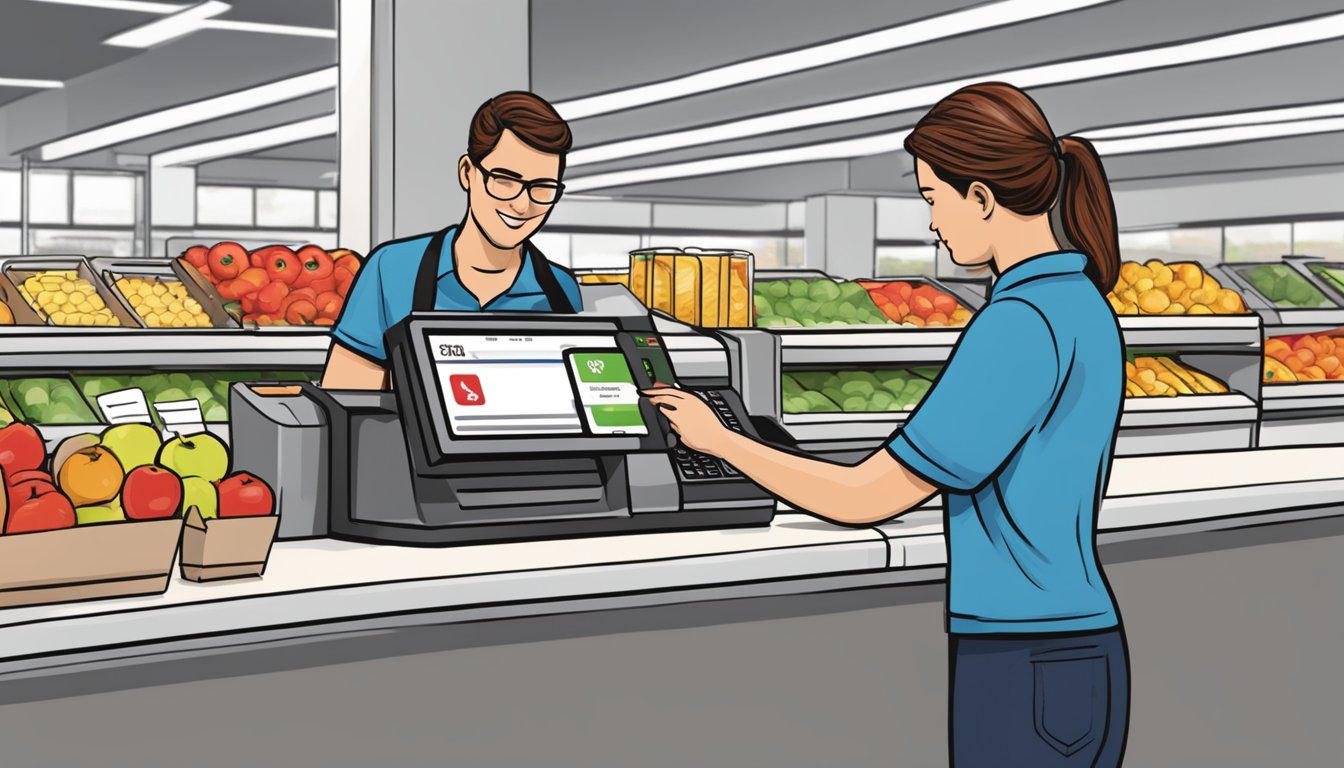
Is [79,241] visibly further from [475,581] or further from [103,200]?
[475,581]

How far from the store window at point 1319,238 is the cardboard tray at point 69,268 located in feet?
65.3

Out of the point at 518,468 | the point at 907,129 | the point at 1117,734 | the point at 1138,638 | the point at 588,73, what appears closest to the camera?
the point at 1117,734

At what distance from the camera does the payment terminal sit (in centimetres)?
224

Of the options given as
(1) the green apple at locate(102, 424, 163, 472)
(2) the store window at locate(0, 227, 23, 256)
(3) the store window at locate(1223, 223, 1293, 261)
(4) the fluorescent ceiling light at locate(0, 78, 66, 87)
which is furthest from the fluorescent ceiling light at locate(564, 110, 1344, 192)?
(1) the green apple at locate(102, 424, 163, 472)

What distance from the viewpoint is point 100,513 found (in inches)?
76.1

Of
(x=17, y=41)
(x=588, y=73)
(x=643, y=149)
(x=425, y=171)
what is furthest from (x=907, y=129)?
(x=425, y=171)

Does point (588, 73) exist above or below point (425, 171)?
above

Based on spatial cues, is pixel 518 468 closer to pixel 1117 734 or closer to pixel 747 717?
pixel 747 717

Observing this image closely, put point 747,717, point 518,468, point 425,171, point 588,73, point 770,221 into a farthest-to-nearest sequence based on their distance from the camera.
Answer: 1. point 770,221
2. point 588,73
3. point 425,171
4. point 747,717
5. point 518,468

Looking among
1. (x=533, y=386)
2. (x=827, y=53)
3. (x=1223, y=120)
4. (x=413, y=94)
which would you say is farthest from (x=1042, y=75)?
(x=533, y=386)

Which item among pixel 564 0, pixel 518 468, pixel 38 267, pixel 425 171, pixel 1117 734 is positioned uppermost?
pixel 564 0

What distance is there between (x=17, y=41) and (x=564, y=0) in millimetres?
5076

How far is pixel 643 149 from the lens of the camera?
679 inches

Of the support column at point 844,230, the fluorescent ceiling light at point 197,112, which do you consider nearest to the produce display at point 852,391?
the fluorescent ceiling light at point 197,112
